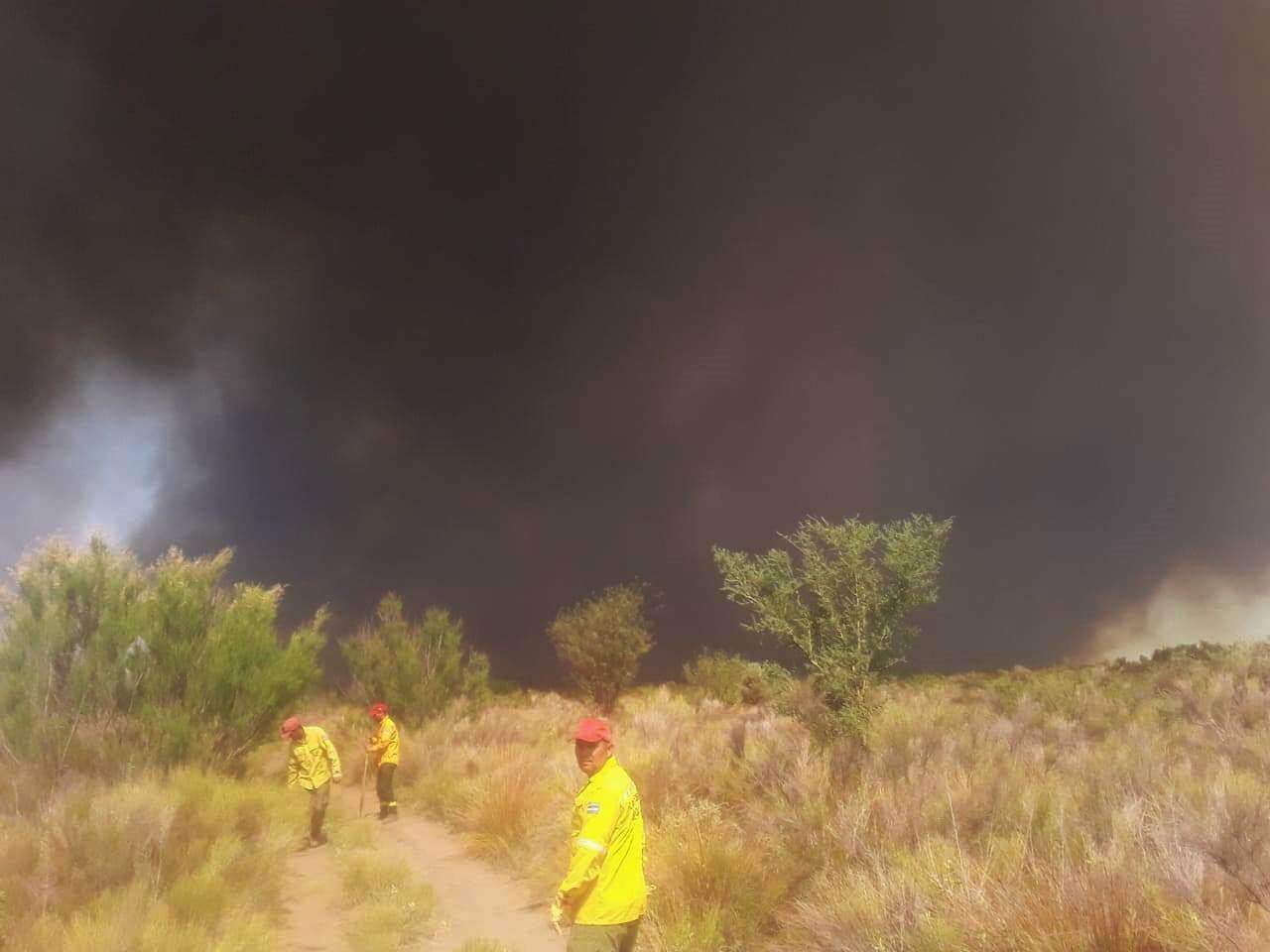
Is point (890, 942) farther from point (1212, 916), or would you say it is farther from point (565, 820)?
point (565, 820)

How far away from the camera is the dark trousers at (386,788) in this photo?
17500 mm

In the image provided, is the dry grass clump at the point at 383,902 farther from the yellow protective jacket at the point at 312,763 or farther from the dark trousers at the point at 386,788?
the dark trousers at the point at 386,788

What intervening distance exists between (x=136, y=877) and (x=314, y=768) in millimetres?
5035

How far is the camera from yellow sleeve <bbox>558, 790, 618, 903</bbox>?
221 inches

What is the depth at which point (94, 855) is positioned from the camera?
9.91 metres

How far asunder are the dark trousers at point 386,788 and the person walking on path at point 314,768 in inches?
104

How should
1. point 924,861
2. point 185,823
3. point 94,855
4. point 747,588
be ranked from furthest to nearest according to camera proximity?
1. point 747,588
2. point 185,823
3. point 94,855
4. point 924,861

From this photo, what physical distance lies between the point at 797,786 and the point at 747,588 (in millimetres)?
4638

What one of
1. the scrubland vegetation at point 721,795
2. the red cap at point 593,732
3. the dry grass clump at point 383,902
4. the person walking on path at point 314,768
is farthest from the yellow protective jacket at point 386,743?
the red cap at point 593,732

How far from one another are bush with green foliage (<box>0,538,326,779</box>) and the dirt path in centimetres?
557

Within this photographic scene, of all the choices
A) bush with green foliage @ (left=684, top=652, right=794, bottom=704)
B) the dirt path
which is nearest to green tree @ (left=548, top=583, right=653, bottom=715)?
bush with green foliage @ (left=684, top=652, right=794, bottom=704)

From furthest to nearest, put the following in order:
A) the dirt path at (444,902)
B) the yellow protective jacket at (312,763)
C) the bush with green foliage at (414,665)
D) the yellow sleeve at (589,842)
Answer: the bush with green foliage at (414,665), the yellow protective jacket at (312,763), the dirt path at (444,902), the yellow sleeve at (589,842)

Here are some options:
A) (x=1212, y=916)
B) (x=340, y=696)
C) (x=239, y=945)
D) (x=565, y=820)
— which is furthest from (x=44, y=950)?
(x=340, y=696)

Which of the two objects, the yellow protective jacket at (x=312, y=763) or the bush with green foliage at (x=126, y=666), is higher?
the bush with green foliage at (x=126, y=666)
